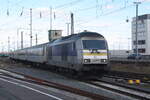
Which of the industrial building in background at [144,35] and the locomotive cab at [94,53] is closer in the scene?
the locomotive cab at [94,53]

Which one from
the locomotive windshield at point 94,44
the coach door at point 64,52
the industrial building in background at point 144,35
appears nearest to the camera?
the locomotive windshield at point 94,44

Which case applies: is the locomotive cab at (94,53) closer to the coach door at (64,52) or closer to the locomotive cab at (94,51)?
the locomotive cab at (94,51)

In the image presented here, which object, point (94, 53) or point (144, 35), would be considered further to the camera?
point (144, 35)

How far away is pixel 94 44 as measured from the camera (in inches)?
795

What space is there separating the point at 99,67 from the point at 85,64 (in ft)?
3.37

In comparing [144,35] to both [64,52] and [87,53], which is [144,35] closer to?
[64,52]

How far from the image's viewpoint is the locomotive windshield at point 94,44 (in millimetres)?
19947

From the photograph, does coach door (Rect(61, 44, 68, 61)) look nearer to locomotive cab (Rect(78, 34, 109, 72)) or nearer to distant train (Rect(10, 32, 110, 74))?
distant train (Rect(10, 32, 110, 74))

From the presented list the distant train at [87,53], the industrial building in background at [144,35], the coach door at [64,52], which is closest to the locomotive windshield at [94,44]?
the distant train at [87,53]

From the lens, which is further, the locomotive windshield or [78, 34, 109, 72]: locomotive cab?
the locomotive windshield

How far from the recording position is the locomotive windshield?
1995cm

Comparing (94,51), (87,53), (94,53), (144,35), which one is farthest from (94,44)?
(144,35)

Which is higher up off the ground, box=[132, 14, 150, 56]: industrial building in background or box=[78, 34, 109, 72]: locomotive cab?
box=[132, 14, 150, 56]: industrial building in background

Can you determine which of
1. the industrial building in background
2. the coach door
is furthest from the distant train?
the industrial building in background
